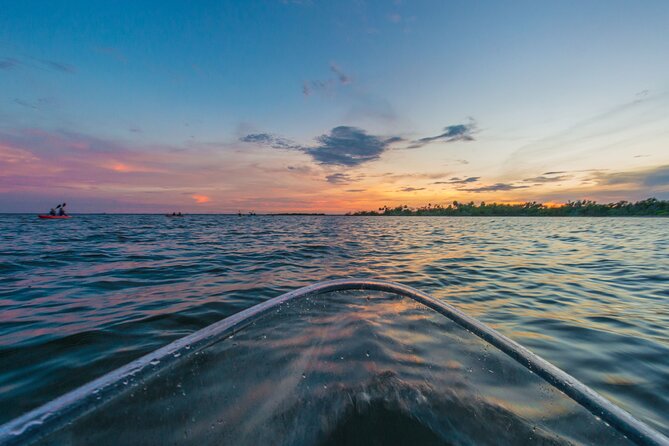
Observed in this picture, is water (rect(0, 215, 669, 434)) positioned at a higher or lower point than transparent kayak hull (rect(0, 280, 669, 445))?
lower

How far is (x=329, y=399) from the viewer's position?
1.78 meters

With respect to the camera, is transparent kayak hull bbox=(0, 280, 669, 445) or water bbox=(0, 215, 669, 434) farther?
water bbox=(0, 215, 669, 434)

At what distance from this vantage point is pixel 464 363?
2.40 meters

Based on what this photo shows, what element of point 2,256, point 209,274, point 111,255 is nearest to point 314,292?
point 209,274

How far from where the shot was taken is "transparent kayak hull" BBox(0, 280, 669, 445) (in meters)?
1.42

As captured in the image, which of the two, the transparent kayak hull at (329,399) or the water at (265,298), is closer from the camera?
the transparent kayak hull at (329,399)

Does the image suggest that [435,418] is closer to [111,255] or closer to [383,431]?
[383,431]

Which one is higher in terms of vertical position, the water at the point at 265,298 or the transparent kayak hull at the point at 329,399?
the transparent kayak hull at the point at 329,399

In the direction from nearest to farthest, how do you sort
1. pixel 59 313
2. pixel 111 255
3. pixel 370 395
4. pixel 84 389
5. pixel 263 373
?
pixel 84 389
pixel 370 395
pixel 263 373
pixel 59 313
pixel 111 255

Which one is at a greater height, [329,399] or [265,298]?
[329,399]

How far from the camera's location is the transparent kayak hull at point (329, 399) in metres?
1.42

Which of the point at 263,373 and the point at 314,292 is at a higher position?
the point at 314,292

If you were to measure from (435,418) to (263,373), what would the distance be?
127cm

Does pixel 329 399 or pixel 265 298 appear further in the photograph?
pixel 265 298
